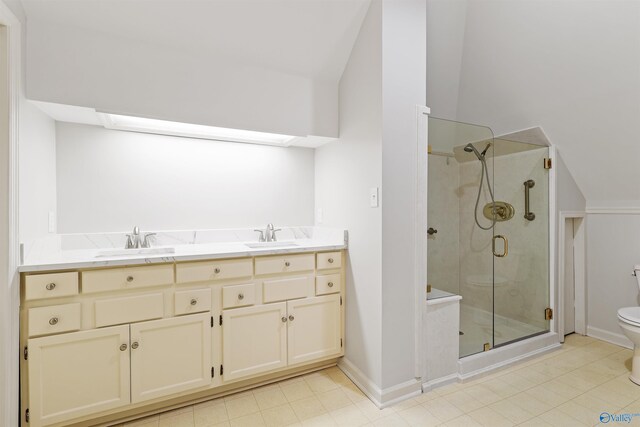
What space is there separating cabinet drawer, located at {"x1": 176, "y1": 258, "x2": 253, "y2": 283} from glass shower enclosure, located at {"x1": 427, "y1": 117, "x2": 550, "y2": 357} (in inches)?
48.3

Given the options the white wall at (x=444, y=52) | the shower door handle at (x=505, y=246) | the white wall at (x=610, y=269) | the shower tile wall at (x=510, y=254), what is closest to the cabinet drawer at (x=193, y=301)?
the shower tile wall at (x=510, y=254)

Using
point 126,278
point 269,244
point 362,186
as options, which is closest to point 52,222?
point 126,278

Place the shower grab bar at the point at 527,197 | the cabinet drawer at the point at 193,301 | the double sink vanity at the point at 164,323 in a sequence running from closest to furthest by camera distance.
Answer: the double sink vanity at the point at 164,323, the cabinet drawer at the point at 193,301, the shower grab bar at the point at 527,197

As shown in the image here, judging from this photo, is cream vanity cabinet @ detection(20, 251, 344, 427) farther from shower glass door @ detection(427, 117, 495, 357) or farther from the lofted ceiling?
the lofted ceiling

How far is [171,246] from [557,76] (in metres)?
3.13

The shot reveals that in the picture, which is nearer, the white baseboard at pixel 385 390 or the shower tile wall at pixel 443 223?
the white baseboard at pixel 385 390

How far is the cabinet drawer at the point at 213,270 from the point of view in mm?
1728

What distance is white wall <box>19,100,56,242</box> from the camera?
4.99 ft

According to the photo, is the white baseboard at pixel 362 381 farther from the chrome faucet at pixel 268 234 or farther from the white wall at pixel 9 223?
the white wall at pixel 9 223

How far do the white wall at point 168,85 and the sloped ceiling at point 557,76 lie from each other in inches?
48.1

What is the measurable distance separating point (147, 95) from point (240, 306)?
1411mm

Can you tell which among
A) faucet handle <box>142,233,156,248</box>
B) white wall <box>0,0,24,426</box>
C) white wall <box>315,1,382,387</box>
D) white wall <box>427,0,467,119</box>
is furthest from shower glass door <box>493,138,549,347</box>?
white wall <box>0,0,24,426</box>

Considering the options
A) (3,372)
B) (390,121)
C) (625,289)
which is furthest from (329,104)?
(625,289)

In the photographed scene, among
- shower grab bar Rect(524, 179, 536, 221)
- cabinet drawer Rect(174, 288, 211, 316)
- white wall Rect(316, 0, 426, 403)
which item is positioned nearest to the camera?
cabinet drawer Rect(174, 288, 211, 316)
